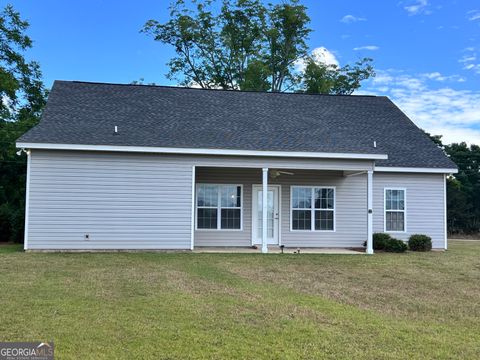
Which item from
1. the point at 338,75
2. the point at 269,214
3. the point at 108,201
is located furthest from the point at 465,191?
the point at 108,201

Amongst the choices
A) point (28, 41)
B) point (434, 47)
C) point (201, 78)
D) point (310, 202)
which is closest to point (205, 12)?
point (201, 78)

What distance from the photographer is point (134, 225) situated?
12797 mm

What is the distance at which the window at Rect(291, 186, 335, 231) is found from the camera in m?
15.2

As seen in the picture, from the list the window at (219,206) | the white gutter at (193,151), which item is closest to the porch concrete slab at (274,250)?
the window at (219,206)

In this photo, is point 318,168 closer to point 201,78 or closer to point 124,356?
point 124,356

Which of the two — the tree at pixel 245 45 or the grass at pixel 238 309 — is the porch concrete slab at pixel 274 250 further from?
the tree at pixel 245 45

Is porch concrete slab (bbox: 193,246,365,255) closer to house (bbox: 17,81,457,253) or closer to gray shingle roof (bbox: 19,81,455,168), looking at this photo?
house (bbox: 17,81,457,253)

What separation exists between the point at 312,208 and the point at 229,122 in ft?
13.2

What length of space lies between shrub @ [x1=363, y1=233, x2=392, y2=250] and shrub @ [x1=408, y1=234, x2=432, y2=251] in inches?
31.7

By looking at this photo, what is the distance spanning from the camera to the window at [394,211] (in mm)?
15469

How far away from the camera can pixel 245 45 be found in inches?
1188

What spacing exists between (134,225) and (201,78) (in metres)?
19.5

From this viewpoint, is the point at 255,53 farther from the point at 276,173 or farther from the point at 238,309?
the point at 238,309
